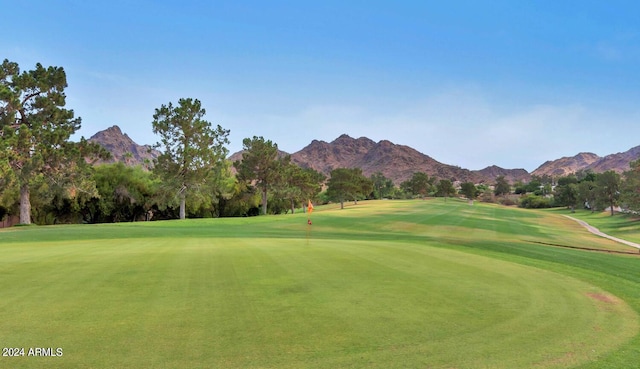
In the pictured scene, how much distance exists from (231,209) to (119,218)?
18.4 metres

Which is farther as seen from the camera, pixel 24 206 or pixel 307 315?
pixel 24 206

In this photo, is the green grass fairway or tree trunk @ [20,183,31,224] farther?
tree trunk @ [20,183,31,224]

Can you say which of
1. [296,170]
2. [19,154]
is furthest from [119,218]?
[296,170]

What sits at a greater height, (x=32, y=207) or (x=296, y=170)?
(x=296, y=170)

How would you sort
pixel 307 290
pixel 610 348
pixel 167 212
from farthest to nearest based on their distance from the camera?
pixel 167 212 < pixel 307 290 < pixel 610 348

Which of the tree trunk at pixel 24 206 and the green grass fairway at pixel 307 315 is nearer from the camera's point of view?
the green grass fairway at pixel 307 315

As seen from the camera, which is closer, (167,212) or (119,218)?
(119,218)

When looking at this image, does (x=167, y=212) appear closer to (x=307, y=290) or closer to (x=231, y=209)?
(x=231, y=209)

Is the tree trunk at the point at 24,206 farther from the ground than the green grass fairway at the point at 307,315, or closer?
farther from the ground

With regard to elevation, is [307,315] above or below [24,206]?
below

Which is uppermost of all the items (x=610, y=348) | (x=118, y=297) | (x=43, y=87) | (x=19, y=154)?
(x=43, y=87)

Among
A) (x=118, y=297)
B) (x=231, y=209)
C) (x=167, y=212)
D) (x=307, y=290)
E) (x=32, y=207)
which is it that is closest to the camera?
(x=118, y=297)

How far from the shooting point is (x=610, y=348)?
5395mm

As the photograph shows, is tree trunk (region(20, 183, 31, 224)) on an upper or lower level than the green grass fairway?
upper
